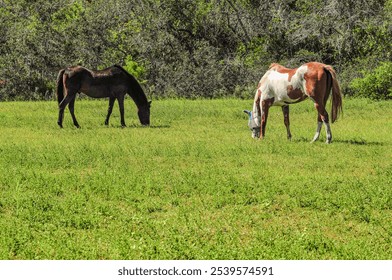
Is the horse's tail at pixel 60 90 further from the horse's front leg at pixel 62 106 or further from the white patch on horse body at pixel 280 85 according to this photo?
the white patch on horse body at pixel 280 85

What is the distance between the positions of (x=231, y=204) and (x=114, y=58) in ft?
87.2

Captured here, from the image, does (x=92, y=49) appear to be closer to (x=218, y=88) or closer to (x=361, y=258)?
(x=218, y=88)

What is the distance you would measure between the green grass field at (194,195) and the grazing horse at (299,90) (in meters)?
0.54

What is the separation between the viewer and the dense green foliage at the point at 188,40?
109ft

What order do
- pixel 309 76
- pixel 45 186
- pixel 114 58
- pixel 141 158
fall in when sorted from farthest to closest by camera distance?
pixel 114 58, pixel 309 76, pixel 141 158, pixel 45 186

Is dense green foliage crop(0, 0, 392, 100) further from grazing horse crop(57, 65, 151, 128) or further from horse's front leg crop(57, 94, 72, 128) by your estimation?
horse's front leg crop(57, 94, 72, 128)

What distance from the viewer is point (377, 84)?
28.5 meters

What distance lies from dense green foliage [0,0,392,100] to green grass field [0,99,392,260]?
14.8m

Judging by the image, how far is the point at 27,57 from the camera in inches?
1323

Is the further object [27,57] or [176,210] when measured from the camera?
[27,57]

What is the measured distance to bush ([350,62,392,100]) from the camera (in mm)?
28328

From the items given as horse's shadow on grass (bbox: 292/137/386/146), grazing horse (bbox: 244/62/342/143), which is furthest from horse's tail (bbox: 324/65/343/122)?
horse's shadow on grass (bbox: 292/137/386/146)
